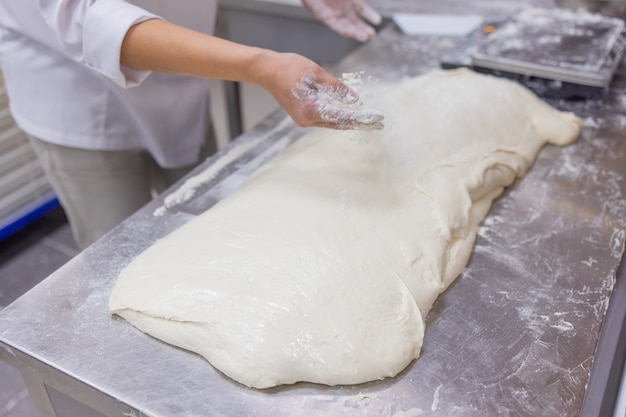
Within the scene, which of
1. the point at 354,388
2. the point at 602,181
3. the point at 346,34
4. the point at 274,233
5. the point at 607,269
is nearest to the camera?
the point at 354,388

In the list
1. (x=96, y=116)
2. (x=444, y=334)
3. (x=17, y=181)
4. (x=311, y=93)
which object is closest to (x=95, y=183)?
(x=96, y=116)

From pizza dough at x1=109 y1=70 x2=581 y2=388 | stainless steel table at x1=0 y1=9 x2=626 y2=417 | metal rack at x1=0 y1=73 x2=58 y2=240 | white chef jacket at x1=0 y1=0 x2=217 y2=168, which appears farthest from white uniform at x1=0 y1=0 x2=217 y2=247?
metal rack at x1=0 y1=73 x2=58 y2=240

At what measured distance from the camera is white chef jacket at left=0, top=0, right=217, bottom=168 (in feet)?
4.46

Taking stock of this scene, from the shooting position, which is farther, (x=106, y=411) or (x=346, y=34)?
(x=346, y=34)

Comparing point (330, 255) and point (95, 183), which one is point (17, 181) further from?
point (330, 255)

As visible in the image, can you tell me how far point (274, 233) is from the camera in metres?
1.06

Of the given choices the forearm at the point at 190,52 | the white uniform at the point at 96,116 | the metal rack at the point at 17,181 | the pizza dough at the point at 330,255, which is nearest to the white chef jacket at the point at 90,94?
the white uniform at the point at 96,116

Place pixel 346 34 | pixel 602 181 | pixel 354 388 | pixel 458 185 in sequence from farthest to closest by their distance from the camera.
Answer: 1. pixel 346 34
2. pixel 602 181
3. pixel 458 185
4. pixel 354 388

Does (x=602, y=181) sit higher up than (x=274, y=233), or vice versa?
(x=274, y=233)

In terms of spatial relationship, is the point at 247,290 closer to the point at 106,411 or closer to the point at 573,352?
the point at 106,411

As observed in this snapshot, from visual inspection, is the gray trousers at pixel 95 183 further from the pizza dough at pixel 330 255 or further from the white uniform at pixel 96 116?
the pizza dough at pixel 330 255

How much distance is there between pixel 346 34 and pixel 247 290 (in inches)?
47.7

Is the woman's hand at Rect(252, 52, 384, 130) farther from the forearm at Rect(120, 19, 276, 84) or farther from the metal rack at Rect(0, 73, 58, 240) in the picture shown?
the metal rack at Rect(0, 73, 58, 240)

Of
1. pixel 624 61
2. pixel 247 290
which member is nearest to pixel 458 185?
pixel 247 290
